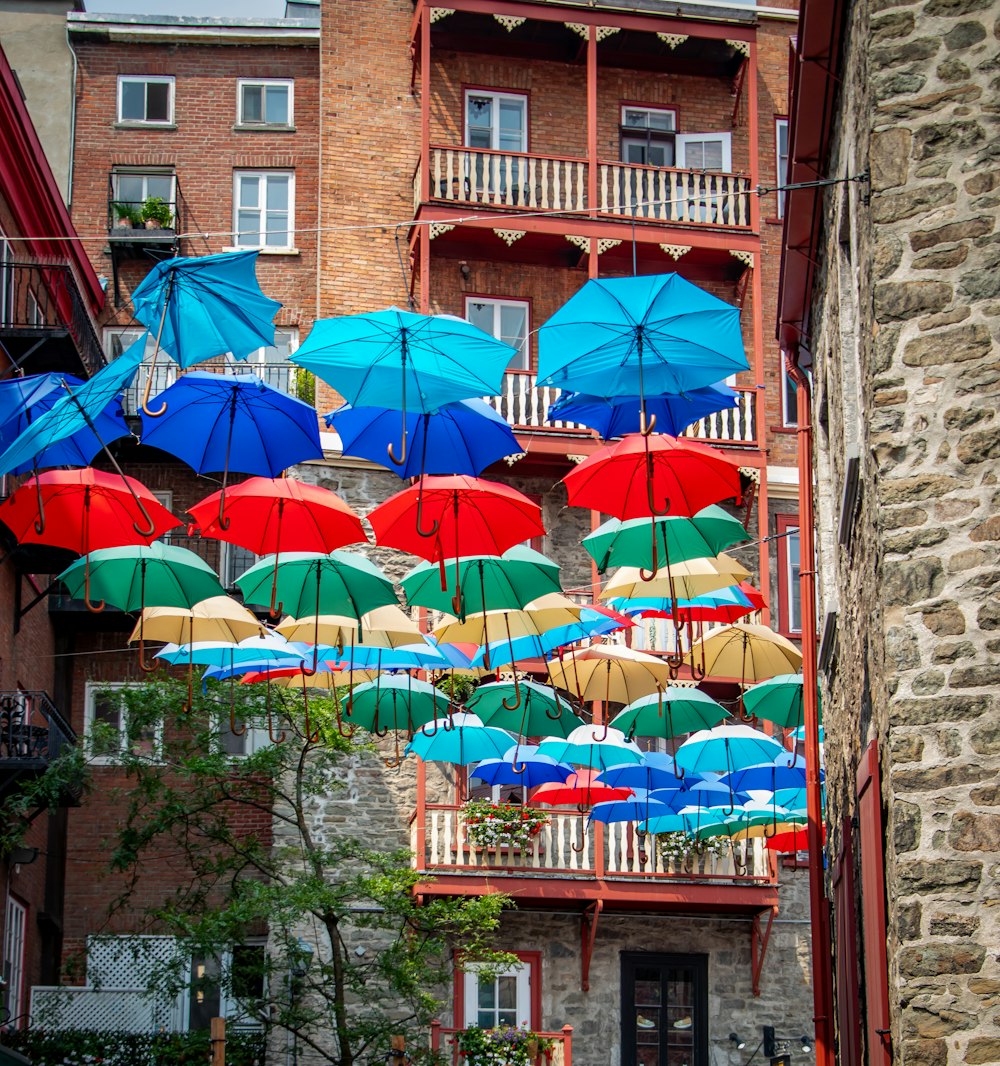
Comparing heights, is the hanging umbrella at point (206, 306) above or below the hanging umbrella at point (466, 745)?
above

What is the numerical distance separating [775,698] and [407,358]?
774cm

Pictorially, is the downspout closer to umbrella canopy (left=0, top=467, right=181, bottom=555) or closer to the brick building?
the brick building

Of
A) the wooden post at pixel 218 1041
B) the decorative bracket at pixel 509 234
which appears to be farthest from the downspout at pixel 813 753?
the decorative bracket at pixel 509 234

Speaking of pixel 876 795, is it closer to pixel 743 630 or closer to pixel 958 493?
pixel 958 493

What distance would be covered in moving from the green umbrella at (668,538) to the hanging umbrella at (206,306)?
4.00 meters

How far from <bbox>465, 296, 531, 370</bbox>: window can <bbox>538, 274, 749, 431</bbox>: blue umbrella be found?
15079 millimetres

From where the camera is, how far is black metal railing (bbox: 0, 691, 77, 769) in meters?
22.6

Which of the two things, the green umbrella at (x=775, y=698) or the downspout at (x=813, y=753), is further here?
the green umbrella at (x=775, y=698)

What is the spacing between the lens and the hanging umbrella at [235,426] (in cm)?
1509

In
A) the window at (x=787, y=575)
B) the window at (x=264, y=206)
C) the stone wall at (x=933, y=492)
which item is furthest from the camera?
the window at (x=264, y=206)

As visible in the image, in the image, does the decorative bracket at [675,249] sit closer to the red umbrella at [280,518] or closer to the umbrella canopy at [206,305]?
the red umbrella at [280,518]

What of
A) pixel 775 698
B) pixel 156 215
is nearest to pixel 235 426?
pixel 775 698

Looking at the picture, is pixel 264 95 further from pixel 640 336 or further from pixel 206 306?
pixel 640 336

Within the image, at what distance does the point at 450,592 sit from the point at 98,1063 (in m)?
8.97
